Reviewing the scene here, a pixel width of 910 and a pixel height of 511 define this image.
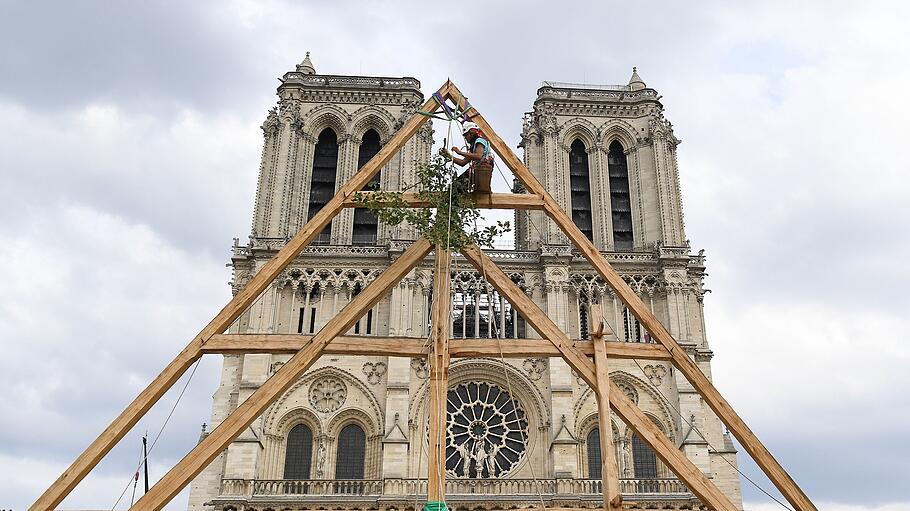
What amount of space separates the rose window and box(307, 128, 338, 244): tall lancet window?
9.48 m

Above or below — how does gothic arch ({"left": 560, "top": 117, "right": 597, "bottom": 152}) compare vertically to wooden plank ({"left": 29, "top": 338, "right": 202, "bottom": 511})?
above

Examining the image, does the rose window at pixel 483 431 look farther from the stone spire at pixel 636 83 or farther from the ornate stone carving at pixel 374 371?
the stone spire at pixel 636 83

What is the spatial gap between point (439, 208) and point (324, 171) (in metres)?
23.4

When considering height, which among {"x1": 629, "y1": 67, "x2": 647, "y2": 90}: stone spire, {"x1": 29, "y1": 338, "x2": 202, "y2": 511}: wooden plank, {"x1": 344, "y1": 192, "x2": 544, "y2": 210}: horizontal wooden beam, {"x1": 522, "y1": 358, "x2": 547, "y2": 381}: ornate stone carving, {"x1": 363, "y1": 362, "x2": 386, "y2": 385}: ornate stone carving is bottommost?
{"x1": 29, "y1": 338, "x2": 202, "y2": 511}: wooden plank

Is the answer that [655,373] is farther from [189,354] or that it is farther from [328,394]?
[189,354]

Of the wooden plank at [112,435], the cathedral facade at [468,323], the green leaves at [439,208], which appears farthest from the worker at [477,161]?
the cathedral facade at [468,323]

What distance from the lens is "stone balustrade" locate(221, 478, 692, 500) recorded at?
25.9m

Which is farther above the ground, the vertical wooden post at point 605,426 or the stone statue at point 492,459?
the stone statue at point 492,459

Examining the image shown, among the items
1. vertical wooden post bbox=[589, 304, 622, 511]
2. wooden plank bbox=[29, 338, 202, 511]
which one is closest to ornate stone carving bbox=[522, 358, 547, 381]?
vertical wooden post bbox=[589, 304, 622, 511]

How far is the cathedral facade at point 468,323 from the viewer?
26.7 meters

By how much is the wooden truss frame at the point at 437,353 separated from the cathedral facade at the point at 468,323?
12.5 m

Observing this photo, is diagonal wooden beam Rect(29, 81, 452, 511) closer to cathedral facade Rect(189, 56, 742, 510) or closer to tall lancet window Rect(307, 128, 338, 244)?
cathedral facade Rect(189, 56, 742, 510)

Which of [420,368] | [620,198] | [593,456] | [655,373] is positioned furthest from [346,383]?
[620,198]


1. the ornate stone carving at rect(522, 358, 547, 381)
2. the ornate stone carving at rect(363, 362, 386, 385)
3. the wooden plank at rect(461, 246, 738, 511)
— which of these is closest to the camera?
the wooden plank at rect(461, 246, 738, 511)
